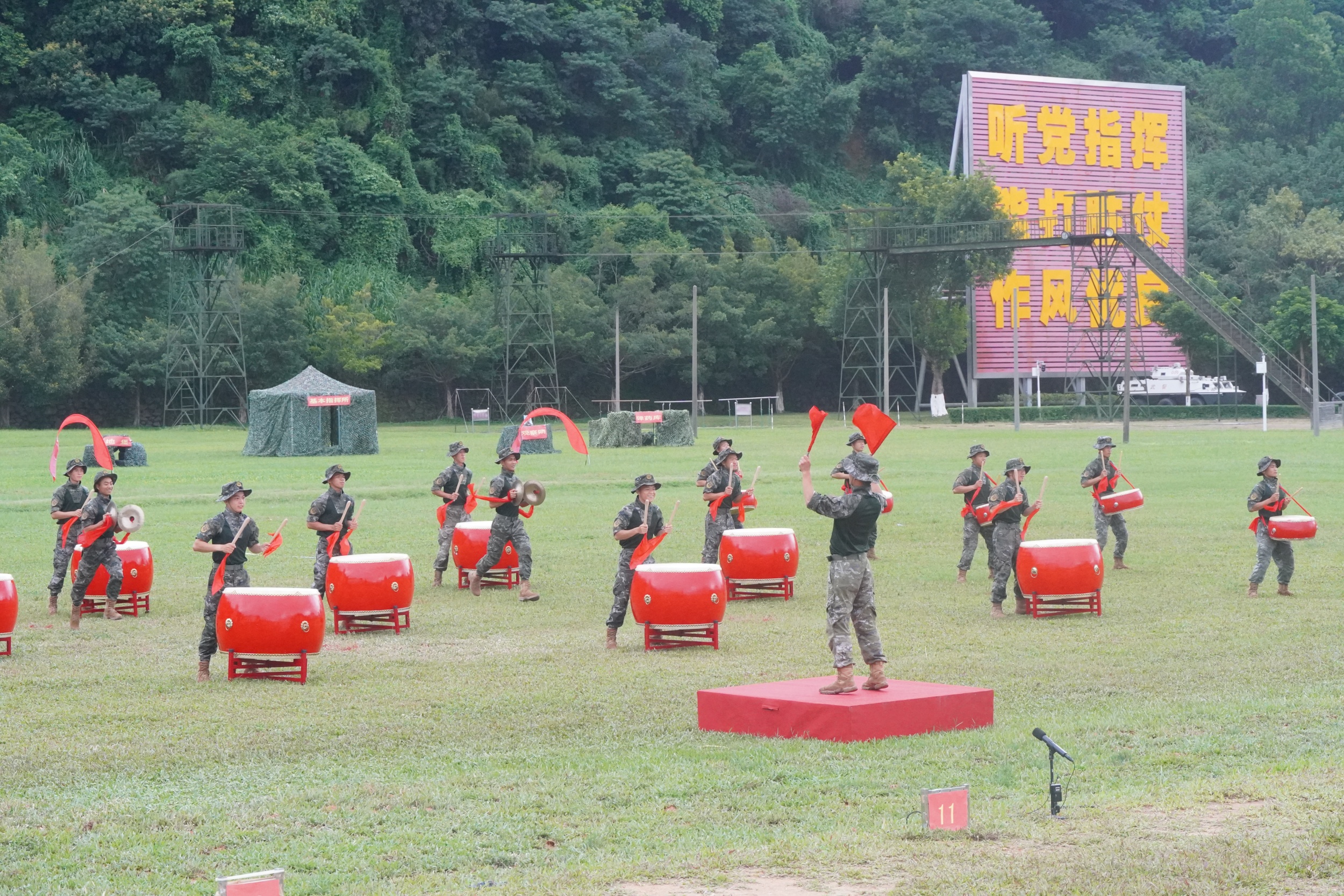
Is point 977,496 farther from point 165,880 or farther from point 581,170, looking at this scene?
point 581,170

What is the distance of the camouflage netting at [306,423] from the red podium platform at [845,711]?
4742cm

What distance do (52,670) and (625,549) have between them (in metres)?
6.06

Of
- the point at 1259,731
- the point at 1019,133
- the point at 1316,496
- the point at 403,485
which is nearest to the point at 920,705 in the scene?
the point at 1259,731

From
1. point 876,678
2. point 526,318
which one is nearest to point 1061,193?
point 526,318

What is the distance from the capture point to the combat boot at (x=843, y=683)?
12.3m

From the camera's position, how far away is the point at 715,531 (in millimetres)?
22953

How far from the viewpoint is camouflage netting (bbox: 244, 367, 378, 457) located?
58.3 metres

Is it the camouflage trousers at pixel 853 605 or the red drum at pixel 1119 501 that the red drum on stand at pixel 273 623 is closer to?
the camouflage trousers at pixel 853 605

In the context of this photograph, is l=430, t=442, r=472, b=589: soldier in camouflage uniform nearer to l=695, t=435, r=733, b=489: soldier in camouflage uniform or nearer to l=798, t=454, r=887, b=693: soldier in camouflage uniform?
l=695, t=435, r=733, b=489: soldier in camouflage uniform

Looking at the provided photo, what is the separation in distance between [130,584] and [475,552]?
4.72 m

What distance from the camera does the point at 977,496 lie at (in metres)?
22.2

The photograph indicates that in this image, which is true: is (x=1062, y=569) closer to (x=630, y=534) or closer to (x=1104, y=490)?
(x=1104, y=490)

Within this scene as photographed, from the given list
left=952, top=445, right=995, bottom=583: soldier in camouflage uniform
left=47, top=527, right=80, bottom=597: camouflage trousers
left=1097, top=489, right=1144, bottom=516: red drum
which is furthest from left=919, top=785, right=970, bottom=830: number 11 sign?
left=1097, top=489, right=1144, bottom=516: red drum

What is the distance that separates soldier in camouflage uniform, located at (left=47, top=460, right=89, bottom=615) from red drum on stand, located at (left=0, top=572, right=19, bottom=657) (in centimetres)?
330
